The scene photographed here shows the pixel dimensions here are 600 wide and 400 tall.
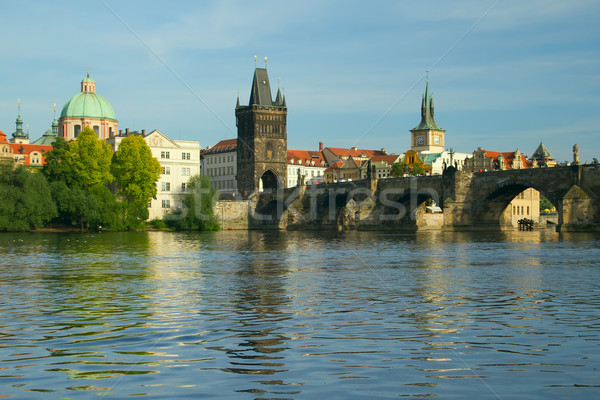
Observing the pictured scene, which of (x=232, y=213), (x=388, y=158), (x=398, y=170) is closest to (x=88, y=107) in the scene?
(x=232, y=213)

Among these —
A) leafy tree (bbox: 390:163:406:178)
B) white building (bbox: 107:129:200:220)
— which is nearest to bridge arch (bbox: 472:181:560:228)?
white building (bbox: 107:129:200:220)

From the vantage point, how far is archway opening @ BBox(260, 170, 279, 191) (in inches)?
5176

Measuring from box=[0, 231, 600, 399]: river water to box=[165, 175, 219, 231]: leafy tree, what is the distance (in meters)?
69.9

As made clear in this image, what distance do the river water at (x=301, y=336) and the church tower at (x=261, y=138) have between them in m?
101

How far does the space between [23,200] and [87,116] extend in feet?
228

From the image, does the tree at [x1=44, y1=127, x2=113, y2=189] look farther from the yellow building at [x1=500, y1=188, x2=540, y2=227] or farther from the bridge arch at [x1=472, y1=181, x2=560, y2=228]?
the yellow building at [x1=500, y1=188, x2=540, y2=227]

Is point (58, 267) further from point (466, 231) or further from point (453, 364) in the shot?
point (466, 231)

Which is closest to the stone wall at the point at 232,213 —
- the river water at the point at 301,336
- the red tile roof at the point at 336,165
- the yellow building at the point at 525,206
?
the yellow building at the point at 525,206

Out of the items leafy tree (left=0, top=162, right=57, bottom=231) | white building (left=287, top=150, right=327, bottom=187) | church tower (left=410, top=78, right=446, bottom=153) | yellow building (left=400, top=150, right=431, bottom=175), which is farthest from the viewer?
church tower (left=410, top=78, right=446, bottom=153)

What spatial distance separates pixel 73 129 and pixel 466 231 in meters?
87.2

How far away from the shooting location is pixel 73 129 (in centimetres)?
14125

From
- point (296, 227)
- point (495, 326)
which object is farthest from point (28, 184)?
point (495, 326)

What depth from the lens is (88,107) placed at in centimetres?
14200

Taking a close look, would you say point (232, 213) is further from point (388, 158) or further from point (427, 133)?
point (427, 133)
